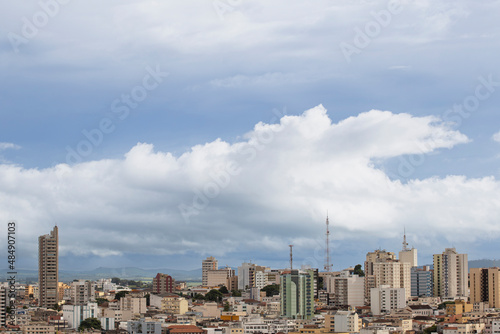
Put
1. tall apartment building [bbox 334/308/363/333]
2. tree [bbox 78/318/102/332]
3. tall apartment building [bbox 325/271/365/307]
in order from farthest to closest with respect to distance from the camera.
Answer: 1. tall apartment building [bbox 325/271/365/307]
2. tree [bbox 78/318/102/332]
3. tall apartment building [bbox 334/308/363/333]

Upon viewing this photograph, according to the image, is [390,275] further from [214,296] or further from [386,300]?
[214,296]

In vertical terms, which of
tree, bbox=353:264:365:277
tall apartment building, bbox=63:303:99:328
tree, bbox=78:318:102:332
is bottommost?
tree, bbox=78:318:102:332

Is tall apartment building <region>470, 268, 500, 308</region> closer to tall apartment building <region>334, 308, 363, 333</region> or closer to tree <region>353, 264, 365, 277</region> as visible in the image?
tree <region>353, 264, 365, 277</region>

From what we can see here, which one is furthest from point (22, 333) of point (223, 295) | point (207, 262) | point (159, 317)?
point (207, 262)

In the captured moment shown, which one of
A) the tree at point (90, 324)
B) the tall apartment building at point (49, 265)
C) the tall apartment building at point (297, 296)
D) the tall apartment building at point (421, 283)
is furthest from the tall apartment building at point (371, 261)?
the tall apartment building at point (49, 265)

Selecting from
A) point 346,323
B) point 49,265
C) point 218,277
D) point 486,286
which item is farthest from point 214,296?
point 346,323

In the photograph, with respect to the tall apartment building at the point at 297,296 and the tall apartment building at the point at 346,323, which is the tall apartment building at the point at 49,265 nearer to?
the tall apartment building at the point at 297,296

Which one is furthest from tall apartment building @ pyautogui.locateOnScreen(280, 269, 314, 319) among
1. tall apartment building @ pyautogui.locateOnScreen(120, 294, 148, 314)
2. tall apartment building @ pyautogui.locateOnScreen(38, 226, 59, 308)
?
tall apartment building @ pyautogui.locateOnScreen(38, 226, 59, 308)

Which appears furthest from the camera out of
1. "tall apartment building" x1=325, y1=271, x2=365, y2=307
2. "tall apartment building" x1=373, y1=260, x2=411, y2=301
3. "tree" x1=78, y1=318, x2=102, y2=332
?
"tall apartment building" x1=373, y1=260, x2=411, y2=301
